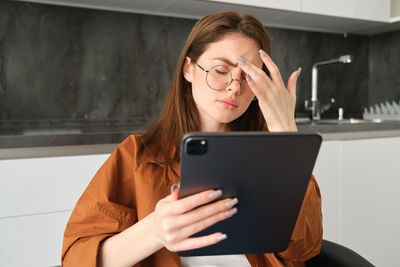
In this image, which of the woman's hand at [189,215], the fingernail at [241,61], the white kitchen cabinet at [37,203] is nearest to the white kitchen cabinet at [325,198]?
the white kitchen cabinet at [37,203]

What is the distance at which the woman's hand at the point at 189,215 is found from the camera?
54cm

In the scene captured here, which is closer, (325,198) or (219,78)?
(219,78)

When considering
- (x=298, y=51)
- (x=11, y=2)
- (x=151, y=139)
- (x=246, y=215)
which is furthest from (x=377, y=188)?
(x=11, y=2)

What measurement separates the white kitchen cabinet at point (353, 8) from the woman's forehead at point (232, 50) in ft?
4.29

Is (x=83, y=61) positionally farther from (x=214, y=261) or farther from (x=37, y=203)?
(x=214, y=261)

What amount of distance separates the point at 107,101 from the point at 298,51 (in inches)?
54.6

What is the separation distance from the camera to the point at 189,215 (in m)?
0.54

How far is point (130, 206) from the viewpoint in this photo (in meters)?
0.89

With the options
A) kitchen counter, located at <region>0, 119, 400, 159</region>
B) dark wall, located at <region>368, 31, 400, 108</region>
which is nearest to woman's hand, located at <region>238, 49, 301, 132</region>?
kitchen counter, located at <region>0, 119, 400, 159</region>

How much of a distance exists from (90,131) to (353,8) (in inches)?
69.2

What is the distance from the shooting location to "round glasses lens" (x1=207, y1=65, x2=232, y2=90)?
0.90m

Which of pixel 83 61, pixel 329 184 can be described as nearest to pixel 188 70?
pixel 83 61

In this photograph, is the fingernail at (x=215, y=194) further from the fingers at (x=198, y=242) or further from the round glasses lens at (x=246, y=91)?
the round glasses lens at (x=246, y=91)

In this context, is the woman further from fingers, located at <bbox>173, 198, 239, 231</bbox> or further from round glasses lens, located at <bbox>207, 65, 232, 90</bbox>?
fingers, located at <bbox>173, 198, 239, 231</bbox>
